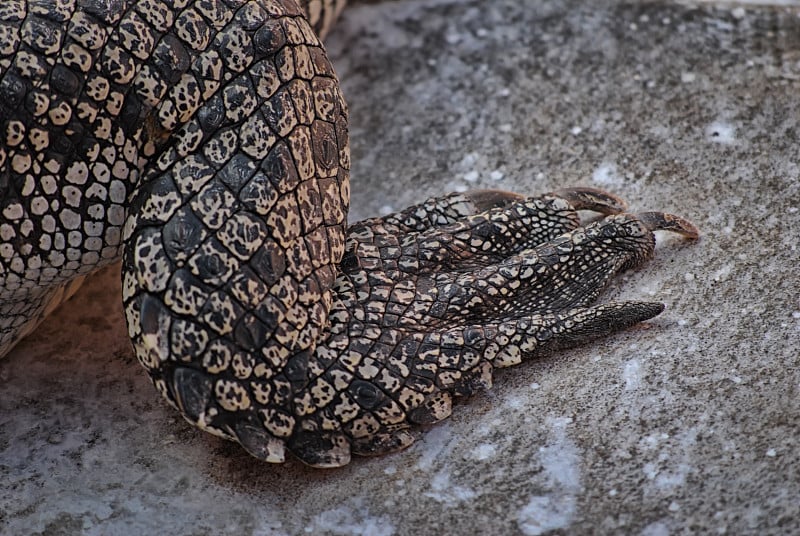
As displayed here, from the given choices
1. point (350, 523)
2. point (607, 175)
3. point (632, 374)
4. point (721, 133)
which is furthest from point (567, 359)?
point (721, 133)

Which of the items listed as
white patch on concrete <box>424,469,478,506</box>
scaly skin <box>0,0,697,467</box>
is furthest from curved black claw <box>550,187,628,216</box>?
white patch on concrete <box>424,469,478,506</box>

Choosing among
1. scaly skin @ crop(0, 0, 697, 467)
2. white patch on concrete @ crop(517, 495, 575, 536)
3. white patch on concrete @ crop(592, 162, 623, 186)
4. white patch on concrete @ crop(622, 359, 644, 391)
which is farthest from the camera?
white patch on concrete @ crop(592, 162, 623, 186)

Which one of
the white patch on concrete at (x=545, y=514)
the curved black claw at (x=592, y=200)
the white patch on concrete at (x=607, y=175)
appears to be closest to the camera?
the white patch on concrete at (x=545, y=514)

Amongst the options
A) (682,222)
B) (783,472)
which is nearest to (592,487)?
(783,472)

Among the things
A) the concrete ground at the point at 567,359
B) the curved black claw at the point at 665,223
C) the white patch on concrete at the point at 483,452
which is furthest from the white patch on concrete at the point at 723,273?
the white patch on concrete at the point at 483,452

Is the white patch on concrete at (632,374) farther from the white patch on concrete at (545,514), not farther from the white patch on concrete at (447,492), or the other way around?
the white patch on concrete at (447,492)

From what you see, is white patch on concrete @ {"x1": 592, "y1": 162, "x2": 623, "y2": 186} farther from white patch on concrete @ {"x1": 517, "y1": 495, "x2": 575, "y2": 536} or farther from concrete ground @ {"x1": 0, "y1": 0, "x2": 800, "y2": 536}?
white patch on concrete @ {"x1": 517, "y1": 495, "x2": 575, "y2": 536}

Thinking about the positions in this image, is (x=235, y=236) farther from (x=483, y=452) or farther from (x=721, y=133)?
(x=721, y=133)
